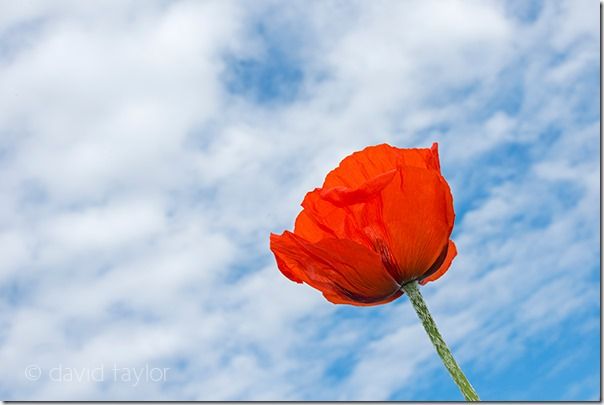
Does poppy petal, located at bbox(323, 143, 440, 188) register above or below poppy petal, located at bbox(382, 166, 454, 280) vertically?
above

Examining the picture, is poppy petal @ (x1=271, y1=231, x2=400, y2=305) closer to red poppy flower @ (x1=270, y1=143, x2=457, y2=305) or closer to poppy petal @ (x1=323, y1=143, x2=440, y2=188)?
red poppy flower @ (x1=270, y1=143, x2=457, y2=305)

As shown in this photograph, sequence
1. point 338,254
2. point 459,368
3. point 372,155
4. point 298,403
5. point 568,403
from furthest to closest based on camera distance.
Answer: point 298,403, point 568,403, point 372,155, point 338,254, point 459,368

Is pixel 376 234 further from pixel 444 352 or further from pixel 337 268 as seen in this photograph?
pixel 444 352

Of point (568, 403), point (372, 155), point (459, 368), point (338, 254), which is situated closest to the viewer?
point (459, 368)

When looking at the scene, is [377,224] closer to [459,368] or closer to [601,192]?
[459,368]

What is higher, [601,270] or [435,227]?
[601,270]

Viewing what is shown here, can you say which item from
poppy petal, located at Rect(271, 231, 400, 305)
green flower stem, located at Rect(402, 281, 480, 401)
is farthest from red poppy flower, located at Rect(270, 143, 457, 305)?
green flower stem, located at Rect(402, 281, 480, 401)

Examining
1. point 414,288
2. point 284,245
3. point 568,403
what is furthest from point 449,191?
point 568,403
